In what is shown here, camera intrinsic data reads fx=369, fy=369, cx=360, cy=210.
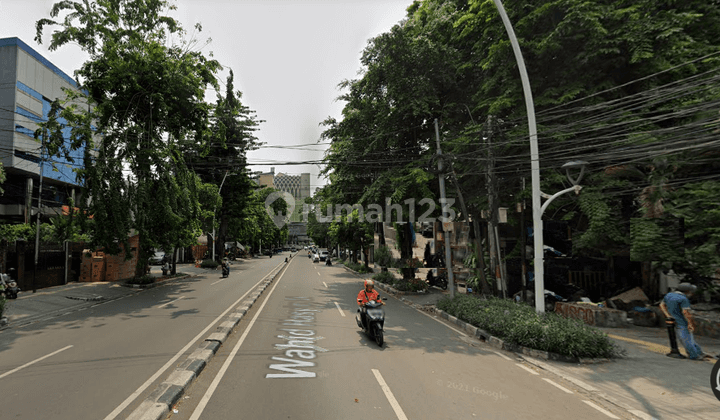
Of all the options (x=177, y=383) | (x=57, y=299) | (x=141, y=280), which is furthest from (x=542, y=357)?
(x=141, y=280)

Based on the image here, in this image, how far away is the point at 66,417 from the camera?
4.66m

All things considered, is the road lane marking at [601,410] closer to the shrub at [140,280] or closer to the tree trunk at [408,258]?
the tree trunk at [408,258]

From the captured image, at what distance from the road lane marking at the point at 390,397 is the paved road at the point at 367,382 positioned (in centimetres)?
1

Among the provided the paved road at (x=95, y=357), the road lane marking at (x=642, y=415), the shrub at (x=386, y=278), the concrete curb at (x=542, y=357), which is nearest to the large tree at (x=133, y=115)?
the paved road at (x=95, y=357)

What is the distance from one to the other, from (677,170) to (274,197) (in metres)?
65.1

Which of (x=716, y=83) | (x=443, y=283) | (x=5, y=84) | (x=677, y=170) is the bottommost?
(x=443, y=283)

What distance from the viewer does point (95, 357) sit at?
7.42 m

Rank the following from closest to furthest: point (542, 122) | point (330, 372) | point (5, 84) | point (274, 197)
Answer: point (330, 372) < point (542, 122) < point (5, 84) < point (274, 197)

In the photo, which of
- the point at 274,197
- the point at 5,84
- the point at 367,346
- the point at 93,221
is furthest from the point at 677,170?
the point at 274,197

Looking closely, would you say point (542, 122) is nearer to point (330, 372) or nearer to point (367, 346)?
point (367, 346)

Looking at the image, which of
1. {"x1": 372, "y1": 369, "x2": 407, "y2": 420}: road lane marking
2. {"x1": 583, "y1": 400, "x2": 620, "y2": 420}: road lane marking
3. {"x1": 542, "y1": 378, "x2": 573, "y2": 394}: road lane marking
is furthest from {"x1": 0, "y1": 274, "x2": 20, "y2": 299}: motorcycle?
{"x1": 583, "y1": 400, "x2": 620, "y2": 420}: road lane marking

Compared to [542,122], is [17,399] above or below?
below

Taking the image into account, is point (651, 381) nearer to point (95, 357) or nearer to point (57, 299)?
point (95, 357)

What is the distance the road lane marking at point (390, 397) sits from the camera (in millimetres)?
4910
